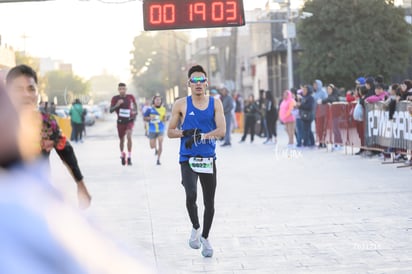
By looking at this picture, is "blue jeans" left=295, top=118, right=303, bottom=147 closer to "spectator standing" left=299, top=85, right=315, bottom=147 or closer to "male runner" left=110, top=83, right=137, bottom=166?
"spectator standing" left=299, top=85, right=315, bottom=147

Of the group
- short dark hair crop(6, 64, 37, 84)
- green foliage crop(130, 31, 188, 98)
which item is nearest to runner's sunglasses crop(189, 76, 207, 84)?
short dark hair crop(6, 64, 37, 84)

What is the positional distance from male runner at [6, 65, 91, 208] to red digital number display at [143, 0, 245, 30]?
418 inches

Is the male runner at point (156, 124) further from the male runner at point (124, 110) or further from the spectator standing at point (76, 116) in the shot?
the spectator standing at point (76, 116)

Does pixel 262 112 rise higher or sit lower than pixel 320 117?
lower

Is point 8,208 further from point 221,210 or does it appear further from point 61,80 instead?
point 61,80

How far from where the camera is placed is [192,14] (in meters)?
16.0

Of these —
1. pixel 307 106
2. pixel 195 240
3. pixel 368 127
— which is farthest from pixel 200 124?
pixel 307 106

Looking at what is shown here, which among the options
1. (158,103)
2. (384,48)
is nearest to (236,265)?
(158,103)

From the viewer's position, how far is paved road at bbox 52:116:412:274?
775cm

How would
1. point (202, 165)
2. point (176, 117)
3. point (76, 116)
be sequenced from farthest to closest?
1. point (76, 116)
2. point (176, 117)
3. point (202, 165)

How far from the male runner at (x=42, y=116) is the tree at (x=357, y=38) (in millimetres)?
42476

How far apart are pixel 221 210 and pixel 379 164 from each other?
6.85 m

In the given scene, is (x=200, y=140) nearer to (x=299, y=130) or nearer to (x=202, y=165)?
(x=202, y=165)

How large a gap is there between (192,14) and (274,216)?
251 inches
